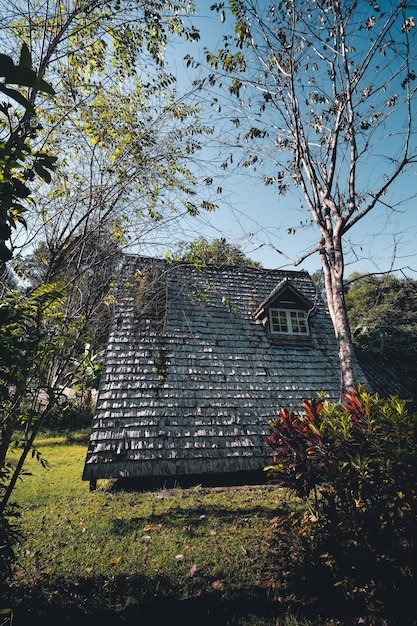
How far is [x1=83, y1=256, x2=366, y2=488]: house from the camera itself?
678 cm

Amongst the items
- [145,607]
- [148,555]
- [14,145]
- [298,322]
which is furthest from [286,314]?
[14,145]

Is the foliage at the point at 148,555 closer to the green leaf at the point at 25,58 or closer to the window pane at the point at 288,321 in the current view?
the green leaf at the point at 25,58

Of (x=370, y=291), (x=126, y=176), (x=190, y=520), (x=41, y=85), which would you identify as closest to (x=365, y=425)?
(x=190, y=520)

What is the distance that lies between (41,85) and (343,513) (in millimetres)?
4523

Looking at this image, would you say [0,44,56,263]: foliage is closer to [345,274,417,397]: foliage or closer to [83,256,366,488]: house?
[83,256,366,488]: house

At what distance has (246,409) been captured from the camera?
7.92 meters

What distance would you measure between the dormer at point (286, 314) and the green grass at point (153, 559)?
16.2ft

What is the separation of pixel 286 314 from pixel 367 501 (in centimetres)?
741

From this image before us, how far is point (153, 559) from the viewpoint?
12.6 feet

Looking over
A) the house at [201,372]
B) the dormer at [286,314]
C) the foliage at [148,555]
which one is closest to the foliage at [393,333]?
the dormer at [286,314]

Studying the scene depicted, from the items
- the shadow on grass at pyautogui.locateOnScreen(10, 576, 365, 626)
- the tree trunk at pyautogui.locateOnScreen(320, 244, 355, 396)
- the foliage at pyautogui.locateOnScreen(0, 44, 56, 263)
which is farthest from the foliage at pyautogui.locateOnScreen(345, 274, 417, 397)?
the foliage at pyautogui.locateOnScreen(0, 44, 56, 263)

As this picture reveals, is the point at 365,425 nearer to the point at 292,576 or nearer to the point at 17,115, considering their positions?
the point at 292,576

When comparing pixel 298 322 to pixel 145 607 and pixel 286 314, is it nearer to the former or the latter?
pixel 286 314

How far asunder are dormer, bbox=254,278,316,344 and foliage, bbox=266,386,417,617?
6.10 meters
